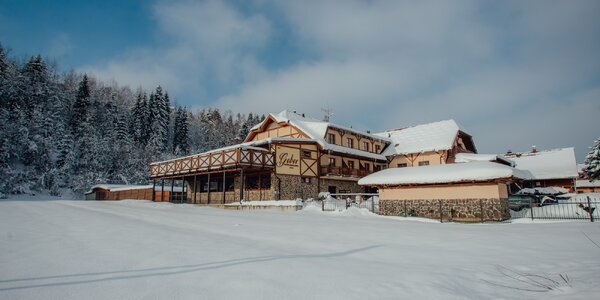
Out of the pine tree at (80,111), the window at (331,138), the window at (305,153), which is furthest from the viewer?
the pine tree at (80,111)

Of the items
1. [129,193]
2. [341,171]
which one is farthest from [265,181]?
[129,193]

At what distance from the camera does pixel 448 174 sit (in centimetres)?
1930

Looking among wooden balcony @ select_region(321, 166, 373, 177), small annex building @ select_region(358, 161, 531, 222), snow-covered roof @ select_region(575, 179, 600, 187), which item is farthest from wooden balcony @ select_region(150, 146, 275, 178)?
snow-covered roof @ select_region(575, 179, 600, 187)

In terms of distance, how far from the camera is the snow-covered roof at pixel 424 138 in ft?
106

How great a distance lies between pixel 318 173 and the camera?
29.2 metres

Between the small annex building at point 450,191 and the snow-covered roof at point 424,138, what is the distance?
37.4 feet

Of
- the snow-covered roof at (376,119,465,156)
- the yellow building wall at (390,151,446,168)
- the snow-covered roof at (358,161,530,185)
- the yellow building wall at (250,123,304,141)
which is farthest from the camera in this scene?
the snow-covered roof at (376,119,465,156)

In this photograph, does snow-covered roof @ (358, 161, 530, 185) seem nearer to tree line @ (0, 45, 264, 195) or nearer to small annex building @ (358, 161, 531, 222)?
small annex building @ (358, 161, 531, 222)

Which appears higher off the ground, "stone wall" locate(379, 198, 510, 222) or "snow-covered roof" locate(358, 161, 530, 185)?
"snow-covered roof" locate(358, 161, 530, 185)

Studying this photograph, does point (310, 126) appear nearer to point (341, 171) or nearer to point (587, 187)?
point (341, 171)

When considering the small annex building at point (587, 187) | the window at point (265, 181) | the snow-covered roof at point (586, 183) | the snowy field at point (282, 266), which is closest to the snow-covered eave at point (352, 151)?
the window at point (265, 181)

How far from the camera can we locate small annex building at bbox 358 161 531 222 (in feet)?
59.0

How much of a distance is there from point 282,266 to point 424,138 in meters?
32.6

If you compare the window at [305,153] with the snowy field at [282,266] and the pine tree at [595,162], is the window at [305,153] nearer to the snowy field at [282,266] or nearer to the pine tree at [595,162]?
the snowy field at [282,266]
